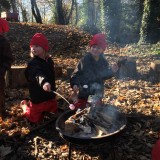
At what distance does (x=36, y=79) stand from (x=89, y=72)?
1.09 meters

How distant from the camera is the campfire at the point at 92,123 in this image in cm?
408

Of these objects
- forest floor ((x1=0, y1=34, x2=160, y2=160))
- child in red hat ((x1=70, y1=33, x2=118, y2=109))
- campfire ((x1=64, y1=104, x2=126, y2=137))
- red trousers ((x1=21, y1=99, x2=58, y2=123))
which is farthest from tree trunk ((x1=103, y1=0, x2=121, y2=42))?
campfire ((x1=64, y1=104, x2=126, y2=137))

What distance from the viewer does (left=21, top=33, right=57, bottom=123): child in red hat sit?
16.7 ft

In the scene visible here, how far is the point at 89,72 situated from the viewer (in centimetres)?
535

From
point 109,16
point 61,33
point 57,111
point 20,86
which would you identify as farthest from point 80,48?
point 57,111

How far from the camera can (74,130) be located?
4125 mm

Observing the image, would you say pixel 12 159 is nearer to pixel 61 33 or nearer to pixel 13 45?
pixel 13 45

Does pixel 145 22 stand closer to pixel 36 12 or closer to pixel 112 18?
pixel 112 18

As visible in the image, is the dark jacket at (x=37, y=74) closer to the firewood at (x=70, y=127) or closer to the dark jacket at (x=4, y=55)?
the dark jacket at (x=4, y=55)

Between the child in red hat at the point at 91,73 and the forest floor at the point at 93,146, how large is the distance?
2.84 feet

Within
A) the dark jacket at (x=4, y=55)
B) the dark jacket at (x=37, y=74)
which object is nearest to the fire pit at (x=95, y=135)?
the dark jacket at (x=37, y=74)

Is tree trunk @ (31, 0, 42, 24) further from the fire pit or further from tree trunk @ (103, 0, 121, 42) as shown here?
the fire pit

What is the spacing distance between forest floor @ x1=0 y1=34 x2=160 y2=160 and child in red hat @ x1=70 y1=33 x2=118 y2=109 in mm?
867

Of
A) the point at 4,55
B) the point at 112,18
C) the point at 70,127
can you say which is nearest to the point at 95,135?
the point at 70,127
